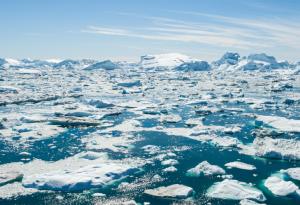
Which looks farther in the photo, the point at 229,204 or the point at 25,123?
the point at 25,123

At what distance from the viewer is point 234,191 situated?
15570 mm

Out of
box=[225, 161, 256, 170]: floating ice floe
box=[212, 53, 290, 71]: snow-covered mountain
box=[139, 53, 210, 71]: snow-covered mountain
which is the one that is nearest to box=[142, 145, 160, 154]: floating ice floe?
box=[225, 161, 256, 170]: floating ice floe

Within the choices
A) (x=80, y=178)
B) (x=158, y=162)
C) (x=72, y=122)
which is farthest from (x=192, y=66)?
(x=80, y=178)

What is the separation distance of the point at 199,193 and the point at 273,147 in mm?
8008

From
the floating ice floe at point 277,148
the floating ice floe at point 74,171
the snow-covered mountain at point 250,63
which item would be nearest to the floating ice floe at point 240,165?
the floating ice floe at point 277,148

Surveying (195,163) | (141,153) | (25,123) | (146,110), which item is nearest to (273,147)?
(195,163)

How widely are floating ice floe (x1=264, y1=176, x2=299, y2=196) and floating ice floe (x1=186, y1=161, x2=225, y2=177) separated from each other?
222 centimetres

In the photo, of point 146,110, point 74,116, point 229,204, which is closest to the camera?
point 229,204

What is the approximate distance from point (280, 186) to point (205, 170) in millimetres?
3488

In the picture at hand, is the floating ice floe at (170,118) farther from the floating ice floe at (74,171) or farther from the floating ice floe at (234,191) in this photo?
the floating ice floe at (234,191)

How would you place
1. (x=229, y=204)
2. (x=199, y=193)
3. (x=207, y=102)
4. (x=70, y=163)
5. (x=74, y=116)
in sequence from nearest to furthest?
1. (x=229, y=204)
2. (x=199, y=193)
3. (x=70, y=163)
4. (x=74, y=116)
5. (x=207, y=102)

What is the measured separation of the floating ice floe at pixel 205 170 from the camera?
18.1 m

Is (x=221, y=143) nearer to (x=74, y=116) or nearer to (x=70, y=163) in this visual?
(x=70, y=163)

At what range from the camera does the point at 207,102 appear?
134ft
